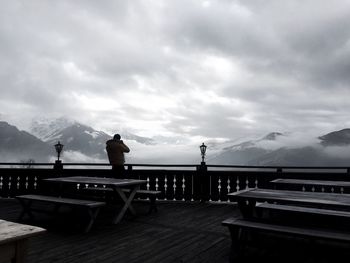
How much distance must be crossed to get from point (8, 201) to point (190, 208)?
5656mm

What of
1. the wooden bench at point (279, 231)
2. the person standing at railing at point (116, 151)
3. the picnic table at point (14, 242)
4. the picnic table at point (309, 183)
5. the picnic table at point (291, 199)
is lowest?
the wooden bench at point (279, 231)

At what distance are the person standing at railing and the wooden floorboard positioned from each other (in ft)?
4.84

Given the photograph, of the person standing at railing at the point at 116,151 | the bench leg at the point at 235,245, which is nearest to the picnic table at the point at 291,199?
the bench leg at the point at 235,245

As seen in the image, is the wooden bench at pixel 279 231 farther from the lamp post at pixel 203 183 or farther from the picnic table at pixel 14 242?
the lamp post at pixel 203 183

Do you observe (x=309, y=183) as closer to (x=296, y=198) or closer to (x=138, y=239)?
(x=296, y=198)

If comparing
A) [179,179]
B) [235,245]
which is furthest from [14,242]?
[179,179]

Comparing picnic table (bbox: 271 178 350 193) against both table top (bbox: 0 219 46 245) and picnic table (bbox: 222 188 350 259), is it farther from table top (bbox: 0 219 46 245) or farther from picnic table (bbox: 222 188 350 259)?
table top (bbox: 0 219 46 245)

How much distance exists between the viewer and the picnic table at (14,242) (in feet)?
8.10

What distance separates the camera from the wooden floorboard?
15.3 ft

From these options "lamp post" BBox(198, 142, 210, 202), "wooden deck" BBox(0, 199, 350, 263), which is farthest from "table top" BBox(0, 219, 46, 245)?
"lamp post" BBox(198, 142, 210, 202)

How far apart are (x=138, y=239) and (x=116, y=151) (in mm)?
3861

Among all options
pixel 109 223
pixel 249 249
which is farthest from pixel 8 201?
pixel 249 249

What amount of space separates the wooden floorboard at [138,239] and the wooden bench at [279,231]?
27 centimetres

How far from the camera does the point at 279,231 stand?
13.8ft
